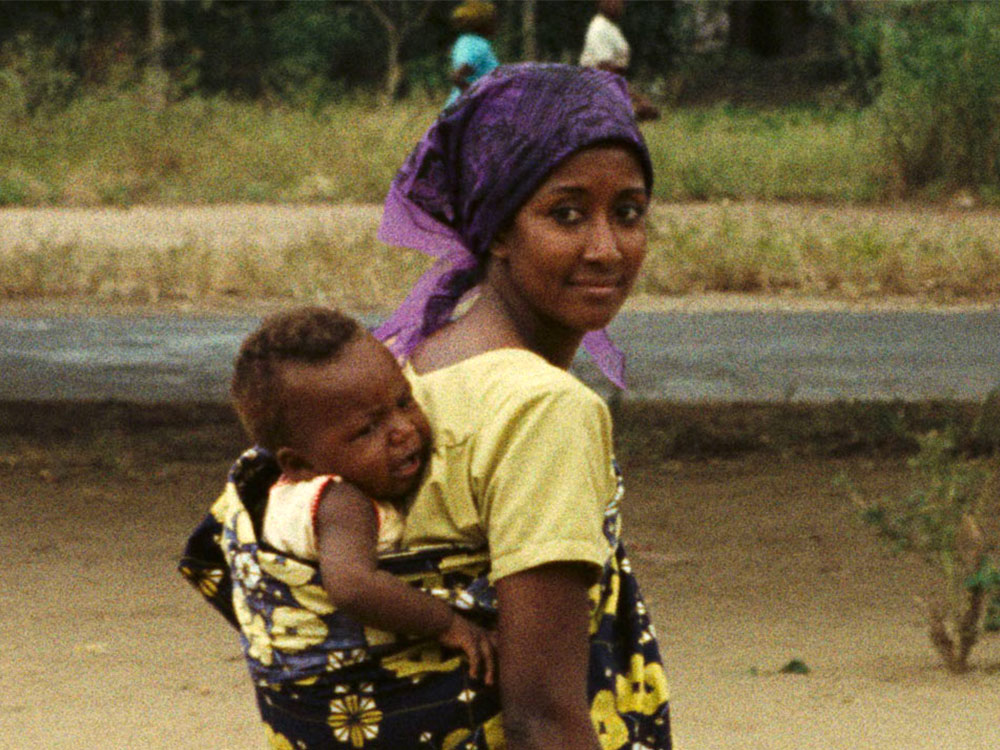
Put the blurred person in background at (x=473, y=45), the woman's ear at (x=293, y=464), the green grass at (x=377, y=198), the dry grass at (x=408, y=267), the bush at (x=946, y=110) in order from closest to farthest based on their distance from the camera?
the woman's ear at (x=293, y=464)
the dry grass at (x=408, y=267)
the green grass at (x=377, y=198)
the blurred person in background at (x=473, y=45)
the bush at (x=946, y=110)

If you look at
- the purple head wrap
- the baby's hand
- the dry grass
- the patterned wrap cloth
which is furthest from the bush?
the baby's hand

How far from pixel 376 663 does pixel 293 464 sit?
0.21 m

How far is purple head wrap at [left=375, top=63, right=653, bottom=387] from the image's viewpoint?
1821 millimetres

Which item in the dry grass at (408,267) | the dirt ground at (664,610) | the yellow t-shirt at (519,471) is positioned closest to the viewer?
the yellow t-shirt at (519,471)

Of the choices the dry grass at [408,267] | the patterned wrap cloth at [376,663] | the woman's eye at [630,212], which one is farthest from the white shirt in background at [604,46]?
the patterned wrap cloth at [376,663]

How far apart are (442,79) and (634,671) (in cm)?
2176

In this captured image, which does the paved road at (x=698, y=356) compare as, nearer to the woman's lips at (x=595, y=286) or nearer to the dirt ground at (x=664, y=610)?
the dirt ground at (x=664, y=610)

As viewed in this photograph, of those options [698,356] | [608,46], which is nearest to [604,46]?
[608,46]

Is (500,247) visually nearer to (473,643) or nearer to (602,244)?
(602,244)

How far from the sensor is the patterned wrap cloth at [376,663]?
1.74 m

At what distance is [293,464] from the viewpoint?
1.81 metres

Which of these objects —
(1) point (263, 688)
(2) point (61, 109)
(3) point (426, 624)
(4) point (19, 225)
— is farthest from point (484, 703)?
(2) point (61, 109)

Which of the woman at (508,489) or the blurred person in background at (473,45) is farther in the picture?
the blurred person in background at (473,45)

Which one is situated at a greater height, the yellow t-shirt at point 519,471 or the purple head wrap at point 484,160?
Answer: the purple head wrap at point 484,160
